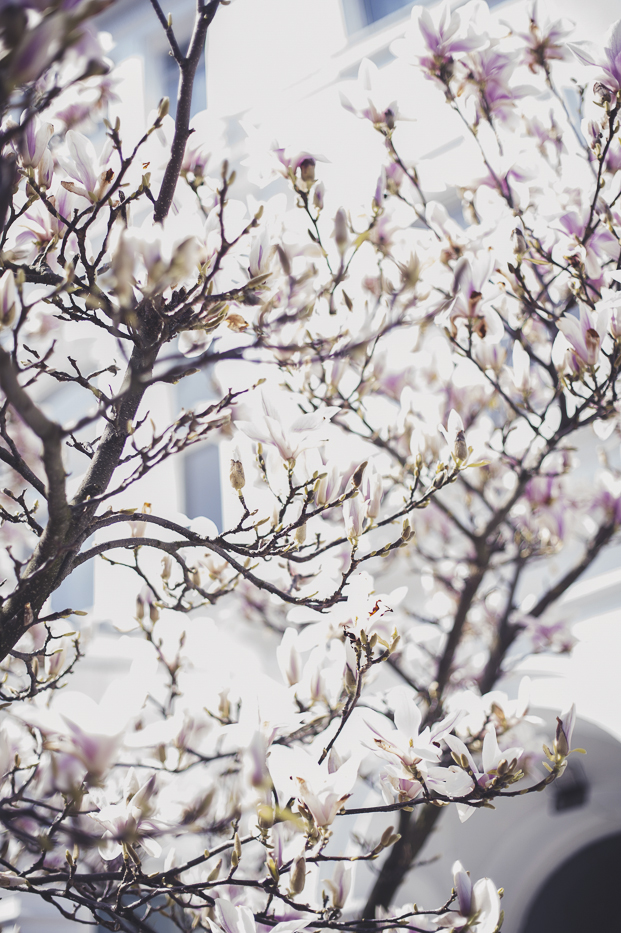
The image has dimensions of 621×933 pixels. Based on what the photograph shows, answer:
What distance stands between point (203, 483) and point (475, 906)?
380 centimetres

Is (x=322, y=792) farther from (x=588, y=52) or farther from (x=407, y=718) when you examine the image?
(x=588, y=52)

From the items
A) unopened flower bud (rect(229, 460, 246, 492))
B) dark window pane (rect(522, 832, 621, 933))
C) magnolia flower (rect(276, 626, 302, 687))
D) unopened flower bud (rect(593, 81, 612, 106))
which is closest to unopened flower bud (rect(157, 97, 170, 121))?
unopened flower bud (rect(229, 460, 246, 492))

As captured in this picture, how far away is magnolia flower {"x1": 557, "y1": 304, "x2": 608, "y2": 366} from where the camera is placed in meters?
1.28

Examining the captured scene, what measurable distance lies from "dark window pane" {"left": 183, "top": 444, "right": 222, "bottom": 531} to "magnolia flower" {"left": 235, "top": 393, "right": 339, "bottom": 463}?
341 cm

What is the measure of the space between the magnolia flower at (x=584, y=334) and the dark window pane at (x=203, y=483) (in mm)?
3420

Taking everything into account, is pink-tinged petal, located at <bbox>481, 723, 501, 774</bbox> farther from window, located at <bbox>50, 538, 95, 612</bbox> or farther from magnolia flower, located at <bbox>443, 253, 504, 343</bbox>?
window, located at <bbox>50, 538, 95, 612</bbox>

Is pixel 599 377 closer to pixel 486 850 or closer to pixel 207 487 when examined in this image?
pixel 486 850

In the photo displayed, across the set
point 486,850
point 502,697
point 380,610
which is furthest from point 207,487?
point 380,610

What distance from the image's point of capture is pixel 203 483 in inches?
184

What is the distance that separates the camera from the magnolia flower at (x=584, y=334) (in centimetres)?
128

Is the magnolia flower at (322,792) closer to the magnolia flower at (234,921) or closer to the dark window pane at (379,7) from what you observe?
the magnolia flower at (234,921)

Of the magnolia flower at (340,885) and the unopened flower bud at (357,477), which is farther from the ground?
the unopened flower bud at (357,477)

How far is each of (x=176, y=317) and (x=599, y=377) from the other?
0.90 m

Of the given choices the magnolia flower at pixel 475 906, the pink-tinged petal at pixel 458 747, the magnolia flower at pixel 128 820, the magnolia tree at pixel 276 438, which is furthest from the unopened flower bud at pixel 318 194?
the magnolia flower at pixel 475 906
